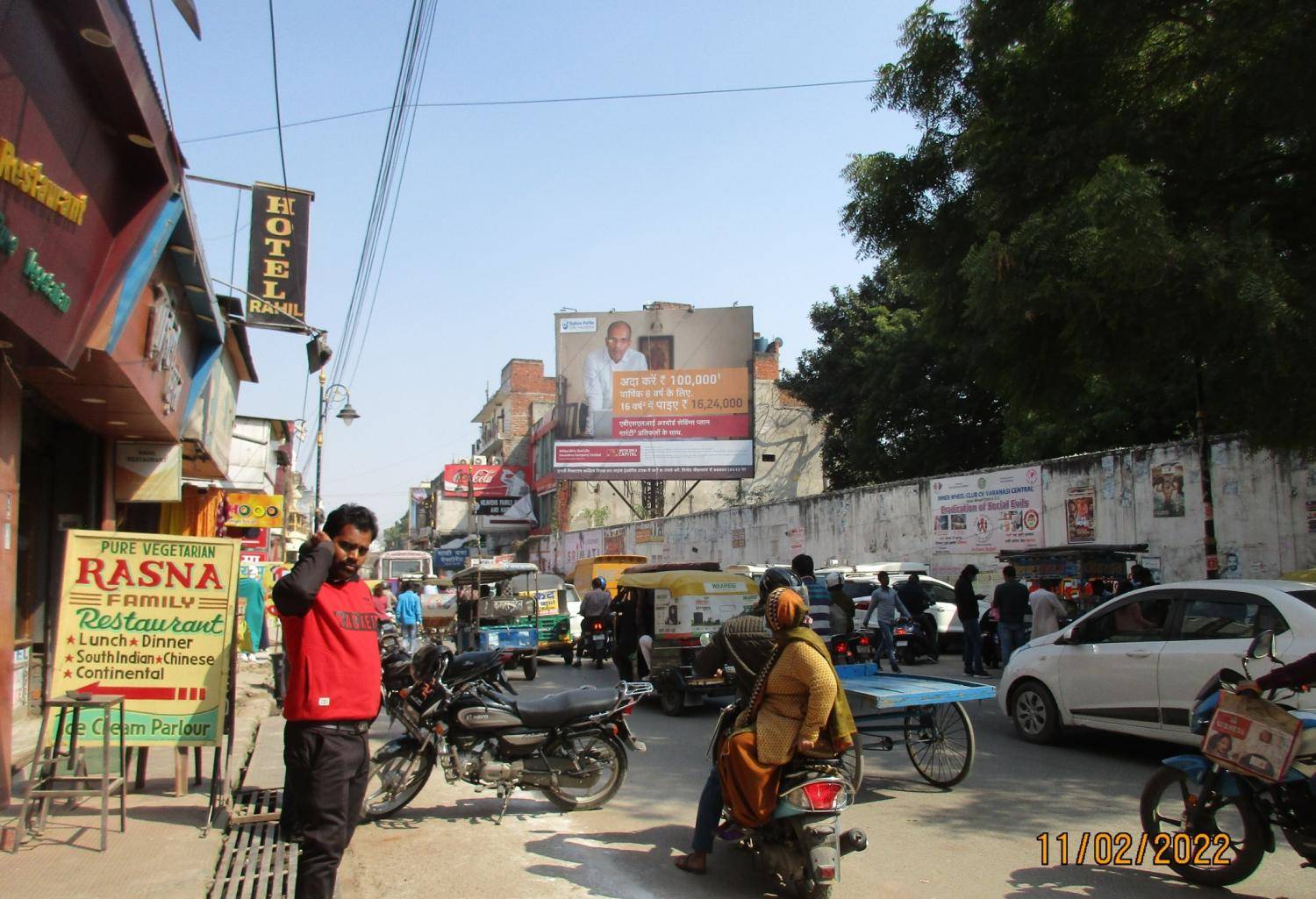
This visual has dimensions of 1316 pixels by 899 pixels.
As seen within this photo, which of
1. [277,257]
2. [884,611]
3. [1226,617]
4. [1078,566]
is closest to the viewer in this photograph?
[1226,617]

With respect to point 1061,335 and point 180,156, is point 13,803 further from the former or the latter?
point 1061,335

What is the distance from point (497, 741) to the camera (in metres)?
7.10

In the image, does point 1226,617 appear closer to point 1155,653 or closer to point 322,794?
point 1155,653

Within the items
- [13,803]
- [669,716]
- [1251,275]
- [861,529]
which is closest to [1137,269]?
[1251,275]

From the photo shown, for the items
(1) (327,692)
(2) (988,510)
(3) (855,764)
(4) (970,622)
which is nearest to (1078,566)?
(4) (970,622)

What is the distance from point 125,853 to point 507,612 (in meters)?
12.1

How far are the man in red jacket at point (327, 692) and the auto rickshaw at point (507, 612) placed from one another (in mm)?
10462

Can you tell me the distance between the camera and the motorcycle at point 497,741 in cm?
703

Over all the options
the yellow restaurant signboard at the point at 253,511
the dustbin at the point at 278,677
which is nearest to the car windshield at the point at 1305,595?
the dustbin at the point at 278,677

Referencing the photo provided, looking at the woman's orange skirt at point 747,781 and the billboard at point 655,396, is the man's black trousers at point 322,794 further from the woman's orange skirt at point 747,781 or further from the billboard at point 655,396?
the billboard at point 655,396

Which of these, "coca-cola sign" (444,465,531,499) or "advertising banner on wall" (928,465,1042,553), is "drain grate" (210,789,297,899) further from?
"coca-cola sign" (444,465,531,499)

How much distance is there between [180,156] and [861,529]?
67.2ft

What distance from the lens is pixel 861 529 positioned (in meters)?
25.7

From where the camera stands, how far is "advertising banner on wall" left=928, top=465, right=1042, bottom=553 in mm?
20047
